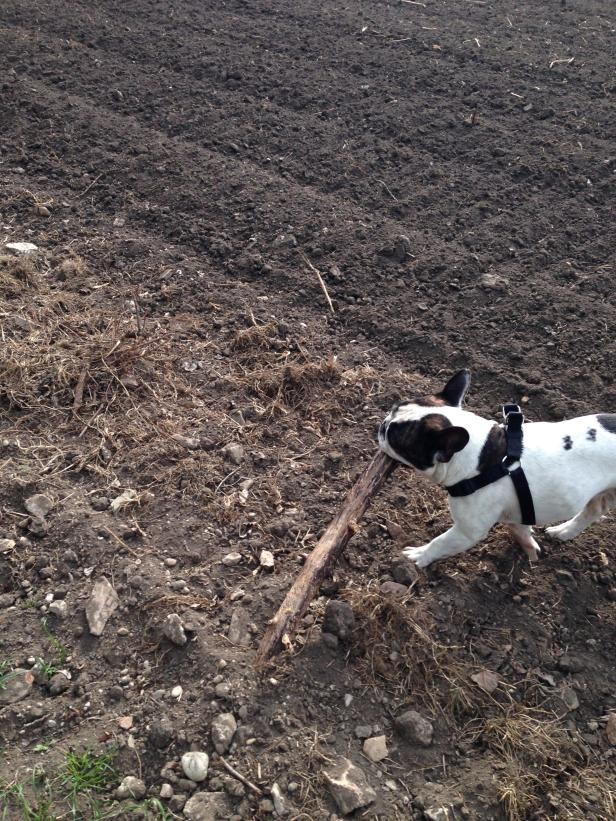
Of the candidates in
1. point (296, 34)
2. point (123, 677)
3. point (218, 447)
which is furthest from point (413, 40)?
point (123, 677)

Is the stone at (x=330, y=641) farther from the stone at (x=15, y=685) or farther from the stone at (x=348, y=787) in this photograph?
the stone at (x=15, y=685)

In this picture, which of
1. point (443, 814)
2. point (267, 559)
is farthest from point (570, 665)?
point (267, 559)

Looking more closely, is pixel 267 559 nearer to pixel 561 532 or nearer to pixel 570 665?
pixel 570 665

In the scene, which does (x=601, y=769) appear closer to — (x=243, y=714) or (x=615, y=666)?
(x=615, y=666)

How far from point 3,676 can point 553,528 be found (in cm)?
295

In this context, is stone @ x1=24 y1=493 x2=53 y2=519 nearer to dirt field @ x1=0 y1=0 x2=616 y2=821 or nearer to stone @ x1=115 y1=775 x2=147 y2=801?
dirt field @ x1=0 y1=0 x2=616 y2=821

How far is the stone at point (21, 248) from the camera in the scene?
5.35 metres

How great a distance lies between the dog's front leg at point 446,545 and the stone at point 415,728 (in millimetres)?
810

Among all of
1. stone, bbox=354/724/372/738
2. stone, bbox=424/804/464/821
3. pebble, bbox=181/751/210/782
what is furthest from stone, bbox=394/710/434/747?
pebble, bbox=181/751/210/782

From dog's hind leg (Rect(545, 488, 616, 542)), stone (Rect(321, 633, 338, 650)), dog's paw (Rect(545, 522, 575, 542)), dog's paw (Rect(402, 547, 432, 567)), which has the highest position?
dog's hind leg (Rect(545, 488, 616, 542))

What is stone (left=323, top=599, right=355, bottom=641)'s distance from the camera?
123 inches

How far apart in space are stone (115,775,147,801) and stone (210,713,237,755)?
317 mm

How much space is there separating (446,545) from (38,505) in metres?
2.17

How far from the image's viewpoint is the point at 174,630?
3.05 metres
